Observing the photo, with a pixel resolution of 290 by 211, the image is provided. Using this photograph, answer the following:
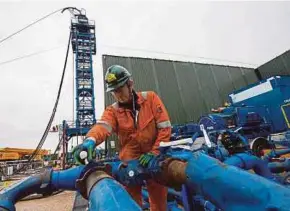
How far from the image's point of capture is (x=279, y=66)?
13.7 meters

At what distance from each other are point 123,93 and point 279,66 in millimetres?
14893

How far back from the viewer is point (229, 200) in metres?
0.77

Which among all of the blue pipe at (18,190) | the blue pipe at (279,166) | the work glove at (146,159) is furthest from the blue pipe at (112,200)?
the blue pipe at (279,166)

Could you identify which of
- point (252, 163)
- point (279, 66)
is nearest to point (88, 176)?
point (252, 163)

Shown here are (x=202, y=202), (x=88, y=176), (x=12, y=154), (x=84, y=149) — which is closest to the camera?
(x=88, y=176)

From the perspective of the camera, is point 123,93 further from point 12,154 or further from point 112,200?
point 12,154

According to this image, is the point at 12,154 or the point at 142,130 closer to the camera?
the point at 142,130

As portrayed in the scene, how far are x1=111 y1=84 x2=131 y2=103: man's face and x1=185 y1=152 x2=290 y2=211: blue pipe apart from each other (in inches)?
36.2

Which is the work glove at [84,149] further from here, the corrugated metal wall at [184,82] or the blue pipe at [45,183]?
the corrugated metal wall at [184,82]

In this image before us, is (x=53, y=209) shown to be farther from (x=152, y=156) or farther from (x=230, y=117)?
(x=230, y=117)

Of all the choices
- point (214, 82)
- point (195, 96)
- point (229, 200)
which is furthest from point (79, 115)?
point (229, 200)

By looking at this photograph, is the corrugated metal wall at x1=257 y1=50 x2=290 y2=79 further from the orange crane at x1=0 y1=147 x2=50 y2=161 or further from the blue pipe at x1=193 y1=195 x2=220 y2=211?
the orange crane at x1=0 y1=147 x2=50 y2=161

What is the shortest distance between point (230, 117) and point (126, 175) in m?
5.83

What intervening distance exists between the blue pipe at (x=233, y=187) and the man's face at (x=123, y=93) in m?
0.92
